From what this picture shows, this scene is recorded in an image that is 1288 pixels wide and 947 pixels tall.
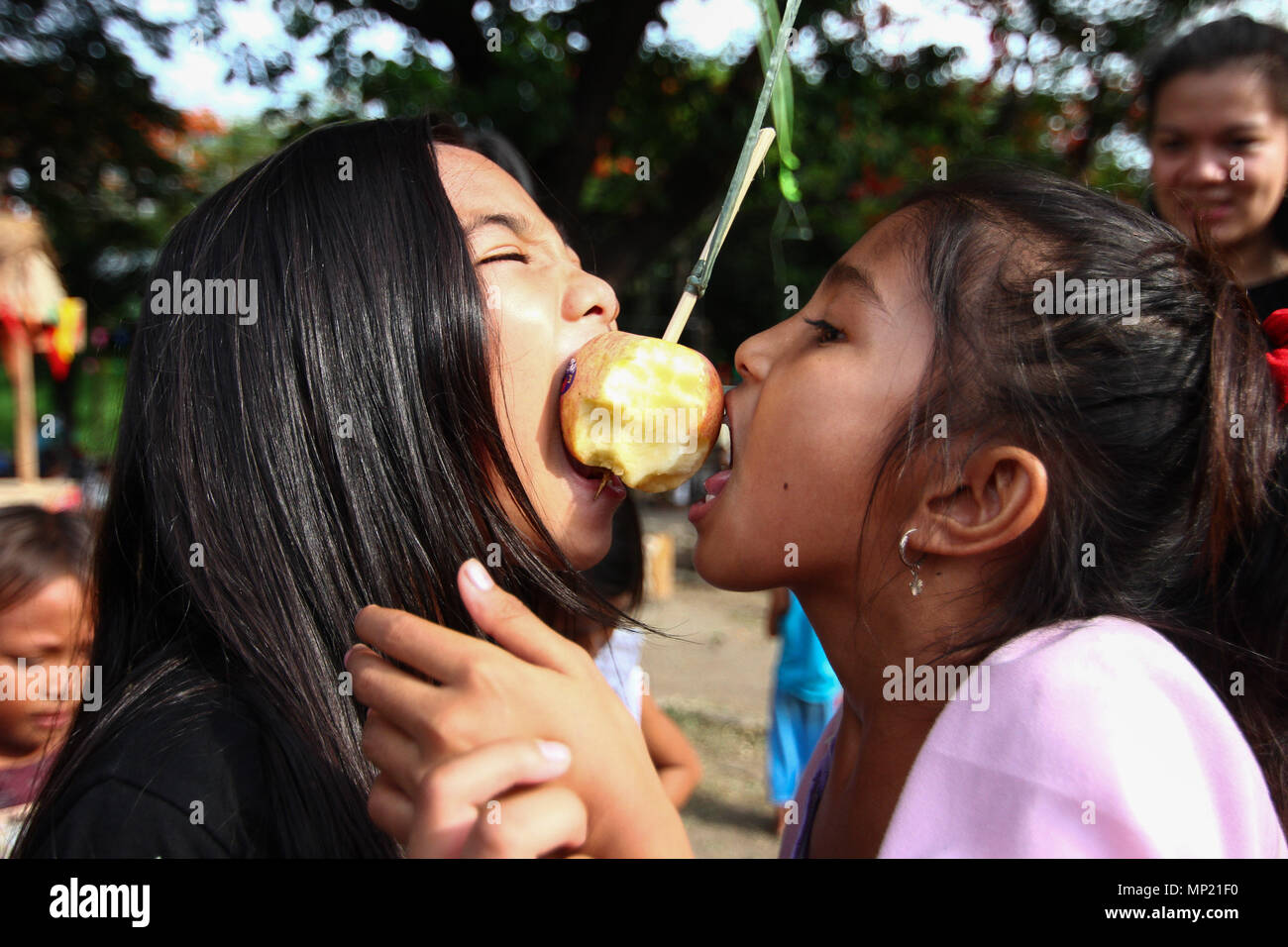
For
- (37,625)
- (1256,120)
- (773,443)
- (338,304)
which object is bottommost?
(37,625)

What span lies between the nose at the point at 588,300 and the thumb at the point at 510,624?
79cm

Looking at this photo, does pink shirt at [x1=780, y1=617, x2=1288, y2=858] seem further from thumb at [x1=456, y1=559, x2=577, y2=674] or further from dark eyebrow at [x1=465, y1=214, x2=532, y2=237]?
dark eyebrow at [x1=465, y1=214, x2=532, y2=237]

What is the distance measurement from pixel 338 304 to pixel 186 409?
32 centimetres

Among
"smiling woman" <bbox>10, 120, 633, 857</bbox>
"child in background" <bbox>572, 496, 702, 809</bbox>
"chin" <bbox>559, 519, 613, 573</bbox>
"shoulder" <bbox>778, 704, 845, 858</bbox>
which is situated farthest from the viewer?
"child in background" <bbox>572, 496, 702, 809</bbox>

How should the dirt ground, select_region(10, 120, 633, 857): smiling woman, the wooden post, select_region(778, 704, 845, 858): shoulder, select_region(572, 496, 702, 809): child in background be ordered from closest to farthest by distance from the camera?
select_region(10, 120, 633, 857): smiling woman, select_region(778, 704, 845, 858): shoulder, select_region(572, 496, 702, 809): child in background, the dirt ground, the wooden post

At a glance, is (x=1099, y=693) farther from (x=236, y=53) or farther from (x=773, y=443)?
(x=236, y=53)

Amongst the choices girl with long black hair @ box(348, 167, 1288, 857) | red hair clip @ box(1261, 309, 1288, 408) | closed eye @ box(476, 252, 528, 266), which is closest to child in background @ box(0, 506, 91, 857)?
closed eye @ box(476, 252, 528, 266)

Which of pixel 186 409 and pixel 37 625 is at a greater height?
pixel 186 409

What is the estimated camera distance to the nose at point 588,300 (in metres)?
1.91

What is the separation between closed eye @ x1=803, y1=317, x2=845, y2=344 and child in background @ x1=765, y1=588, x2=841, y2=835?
3300mm

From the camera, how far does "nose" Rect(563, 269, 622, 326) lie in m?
1.91

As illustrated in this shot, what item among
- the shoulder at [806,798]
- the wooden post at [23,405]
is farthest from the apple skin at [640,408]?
the wooden post at [23,405]
